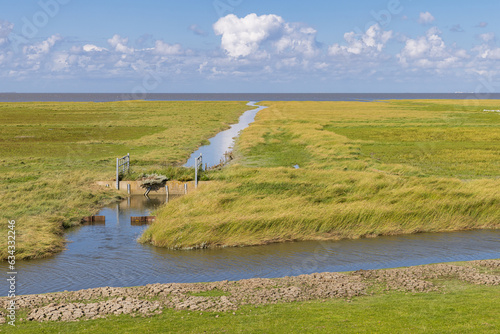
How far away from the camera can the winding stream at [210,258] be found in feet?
Result: 61.9

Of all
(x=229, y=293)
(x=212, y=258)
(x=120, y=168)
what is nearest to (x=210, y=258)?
(x=212, y=258)

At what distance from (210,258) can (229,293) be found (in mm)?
5912

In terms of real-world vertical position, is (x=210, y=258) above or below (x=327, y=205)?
below

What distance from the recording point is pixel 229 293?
15711 millimetres

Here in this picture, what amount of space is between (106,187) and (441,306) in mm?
25925

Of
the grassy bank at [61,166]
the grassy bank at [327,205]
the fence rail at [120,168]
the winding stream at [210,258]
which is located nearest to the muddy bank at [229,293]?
the winding stream at [210,258]

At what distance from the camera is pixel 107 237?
2497cm

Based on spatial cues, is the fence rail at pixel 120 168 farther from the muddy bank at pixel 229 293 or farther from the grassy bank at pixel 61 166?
the muddy bank at pixel 229 293

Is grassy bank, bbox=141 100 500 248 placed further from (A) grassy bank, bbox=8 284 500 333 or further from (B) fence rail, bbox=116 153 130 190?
(A) grassy bank, bbox=8 284 500 333

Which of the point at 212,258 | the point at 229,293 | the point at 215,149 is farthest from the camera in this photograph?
the point at 215,149

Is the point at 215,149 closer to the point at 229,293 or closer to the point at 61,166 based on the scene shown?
the point at 61,166

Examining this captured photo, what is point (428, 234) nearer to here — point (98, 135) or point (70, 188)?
point (70, 188)

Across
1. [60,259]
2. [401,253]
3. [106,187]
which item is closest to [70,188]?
[106,187]

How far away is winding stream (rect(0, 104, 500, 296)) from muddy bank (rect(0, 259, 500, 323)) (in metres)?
2.30
